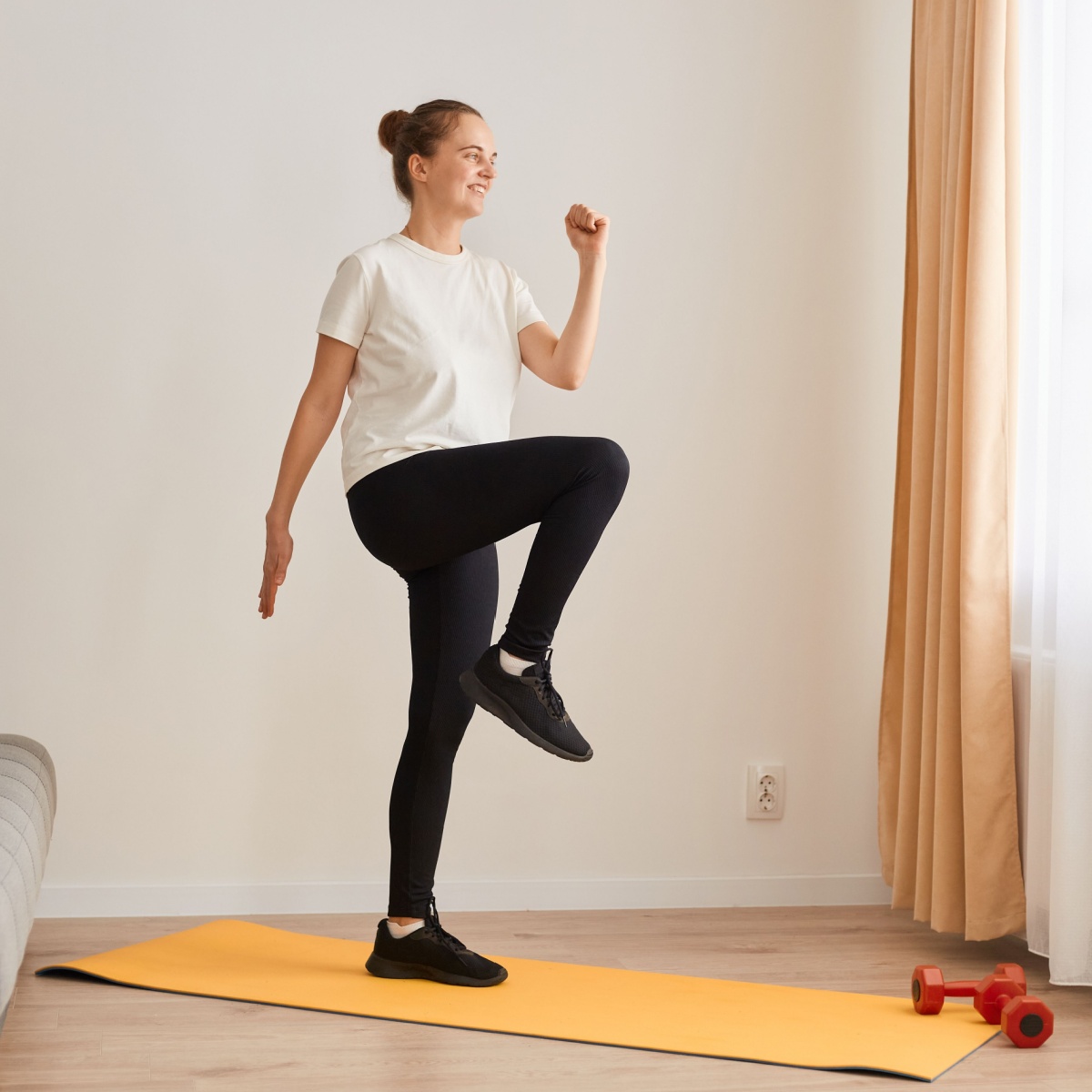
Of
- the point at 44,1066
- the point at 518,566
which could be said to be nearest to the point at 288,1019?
the point at 44,1066

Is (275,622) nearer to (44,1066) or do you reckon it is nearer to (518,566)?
(518,566)

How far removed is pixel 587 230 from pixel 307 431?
59 centimetres

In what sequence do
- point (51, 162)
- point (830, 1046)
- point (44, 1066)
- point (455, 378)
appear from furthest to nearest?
1. point (51, 162)
2. point (455, 378)
3. point (830, 1046)
4. point (44, 1066)

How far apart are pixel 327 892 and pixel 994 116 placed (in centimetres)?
214

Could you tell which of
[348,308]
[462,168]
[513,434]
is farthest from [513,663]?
[513,434]

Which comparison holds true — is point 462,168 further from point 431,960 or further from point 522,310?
point 431,960

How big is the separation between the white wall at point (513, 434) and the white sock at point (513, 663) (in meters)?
1.01

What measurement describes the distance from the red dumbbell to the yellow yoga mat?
27 mm

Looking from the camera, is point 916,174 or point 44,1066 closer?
point 44,1066

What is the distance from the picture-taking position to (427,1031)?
1.91 meters

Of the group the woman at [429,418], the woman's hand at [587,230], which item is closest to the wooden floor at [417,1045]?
the woman at [429,418]

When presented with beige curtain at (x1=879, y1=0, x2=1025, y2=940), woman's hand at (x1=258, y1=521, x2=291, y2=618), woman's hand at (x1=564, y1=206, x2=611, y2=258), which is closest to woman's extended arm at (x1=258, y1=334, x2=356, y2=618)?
woman's hand at (x1=258, y1=521, x2=291, y2=618)

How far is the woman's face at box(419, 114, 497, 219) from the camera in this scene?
2178 millimetres

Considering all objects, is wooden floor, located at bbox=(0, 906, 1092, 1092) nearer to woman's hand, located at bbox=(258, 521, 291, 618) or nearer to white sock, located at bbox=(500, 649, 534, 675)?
white sock, located at bbox=(500, 649, 534, 675)
